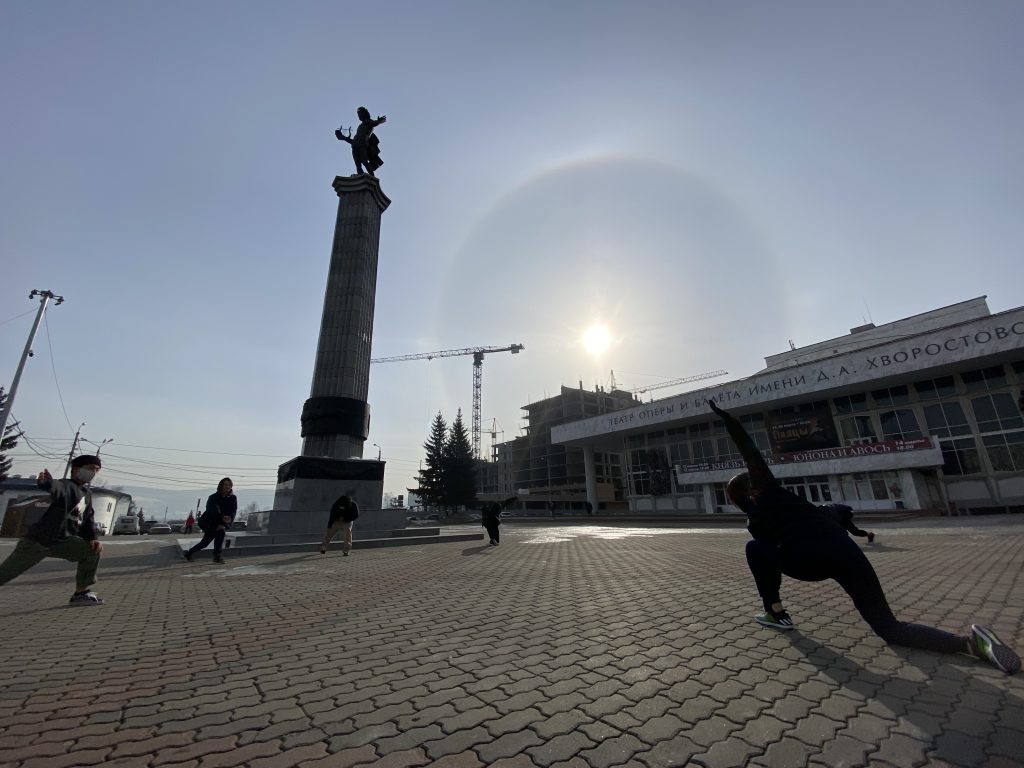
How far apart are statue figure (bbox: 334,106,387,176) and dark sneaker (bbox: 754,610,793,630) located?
23128mm

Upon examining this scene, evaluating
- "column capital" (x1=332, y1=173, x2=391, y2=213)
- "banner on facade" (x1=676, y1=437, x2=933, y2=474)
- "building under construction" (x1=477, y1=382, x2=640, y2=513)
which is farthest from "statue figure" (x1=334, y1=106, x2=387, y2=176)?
"building under construction" (x1=477, y1=382, x2=640, y2=513)

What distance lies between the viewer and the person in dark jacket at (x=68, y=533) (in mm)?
4914

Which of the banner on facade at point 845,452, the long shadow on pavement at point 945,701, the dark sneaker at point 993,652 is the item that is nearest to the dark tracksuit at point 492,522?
the long shadow on pavement at point 945,701

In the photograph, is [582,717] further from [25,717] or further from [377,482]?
[377,482]

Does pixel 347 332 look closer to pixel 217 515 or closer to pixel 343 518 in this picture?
pixel 343 518

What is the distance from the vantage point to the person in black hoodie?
10.0 feet

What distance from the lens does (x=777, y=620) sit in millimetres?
3924

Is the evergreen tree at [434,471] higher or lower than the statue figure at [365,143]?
lower

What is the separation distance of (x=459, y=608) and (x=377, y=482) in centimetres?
1163

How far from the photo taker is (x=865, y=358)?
1136 inches

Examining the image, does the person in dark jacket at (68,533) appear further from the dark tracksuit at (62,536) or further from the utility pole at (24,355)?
the utility pole at (24,355)

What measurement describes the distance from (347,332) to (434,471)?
123ft

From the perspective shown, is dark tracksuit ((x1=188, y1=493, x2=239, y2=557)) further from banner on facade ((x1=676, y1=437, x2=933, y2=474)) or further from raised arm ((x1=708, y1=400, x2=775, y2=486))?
banner on facade ((x1=676, y1=437, x2=933, y2=474))

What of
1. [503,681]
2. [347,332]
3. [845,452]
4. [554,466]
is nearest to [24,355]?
[347,332]
